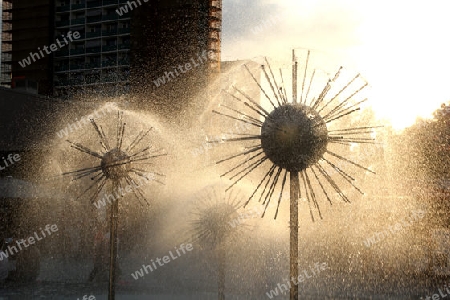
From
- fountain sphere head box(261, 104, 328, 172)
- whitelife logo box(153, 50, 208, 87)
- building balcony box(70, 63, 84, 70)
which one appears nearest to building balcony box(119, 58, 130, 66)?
building balcony box(70, 63, 84, 70)

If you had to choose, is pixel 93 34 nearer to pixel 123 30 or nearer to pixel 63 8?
pixel 123 30

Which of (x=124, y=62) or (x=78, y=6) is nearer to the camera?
(x=124, y=62)

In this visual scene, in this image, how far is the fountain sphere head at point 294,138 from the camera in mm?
6727

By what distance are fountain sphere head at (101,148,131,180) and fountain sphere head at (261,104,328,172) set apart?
3.38 metres

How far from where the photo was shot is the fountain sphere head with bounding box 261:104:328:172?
6727 millimetres

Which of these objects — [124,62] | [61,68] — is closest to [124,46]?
[124,62]

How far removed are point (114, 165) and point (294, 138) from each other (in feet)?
12.5

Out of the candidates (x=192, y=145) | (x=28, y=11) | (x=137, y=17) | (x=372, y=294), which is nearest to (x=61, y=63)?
(x=28, y=11)

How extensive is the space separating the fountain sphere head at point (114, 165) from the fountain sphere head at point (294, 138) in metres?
3.38

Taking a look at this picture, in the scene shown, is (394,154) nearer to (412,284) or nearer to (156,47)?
(412,284)

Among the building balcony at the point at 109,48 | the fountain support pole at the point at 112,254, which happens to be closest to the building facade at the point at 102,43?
the building balcony at the point at 109,48

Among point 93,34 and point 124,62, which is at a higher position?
point 93,34

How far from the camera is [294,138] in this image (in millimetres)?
6719

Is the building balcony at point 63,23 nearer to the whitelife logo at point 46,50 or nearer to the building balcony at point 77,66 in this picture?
the whitelife logo at point 46,50
